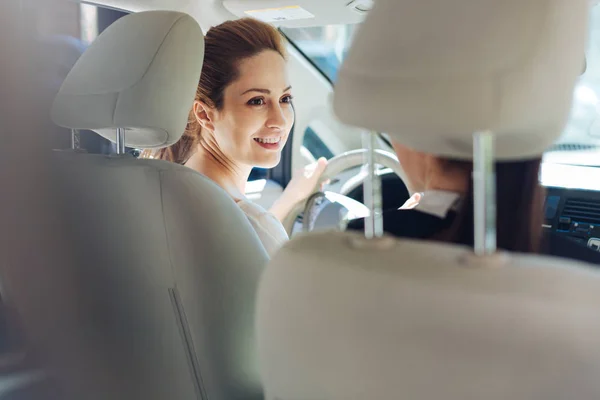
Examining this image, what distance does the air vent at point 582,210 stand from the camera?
244 centimetres

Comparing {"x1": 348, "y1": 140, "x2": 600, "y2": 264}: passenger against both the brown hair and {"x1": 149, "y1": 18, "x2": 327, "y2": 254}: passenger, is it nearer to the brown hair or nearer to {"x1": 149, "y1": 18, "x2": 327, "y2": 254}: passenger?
{"x1": 149, "y1": 18, "x2": 327, "y2": 254}: passenger

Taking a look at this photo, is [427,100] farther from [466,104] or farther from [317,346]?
[317,346]

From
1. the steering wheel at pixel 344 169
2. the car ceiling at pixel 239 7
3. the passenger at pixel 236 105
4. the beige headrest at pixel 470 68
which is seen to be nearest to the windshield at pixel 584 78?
the car ceiling at pixel 239 7

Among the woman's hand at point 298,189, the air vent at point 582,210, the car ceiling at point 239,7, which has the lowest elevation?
the air vent at point 582,210

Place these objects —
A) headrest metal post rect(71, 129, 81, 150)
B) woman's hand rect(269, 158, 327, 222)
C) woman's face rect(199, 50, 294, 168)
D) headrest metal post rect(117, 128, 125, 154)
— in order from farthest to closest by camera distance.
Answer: woman's hand rect(269, 158, 327, 222) < woman's face rect(199, 50, 294, 168) < headrest metal post rect(71, 129, 81, 150) < headrest metal post rect(117, 128, 125, 154)

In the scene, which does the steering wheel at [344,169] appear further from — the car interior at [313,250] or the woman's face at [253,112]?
the woman's face at [253,112]

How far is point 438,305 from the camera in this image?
81cm

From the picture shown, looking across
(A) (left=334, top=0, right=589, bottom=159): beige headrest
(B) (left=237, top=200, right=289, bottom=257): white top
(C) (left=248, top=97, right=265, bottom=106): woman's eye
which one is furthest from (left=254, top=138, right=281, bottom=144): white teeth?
(A) (left=334, top=0, right=589, bottom=159): beige headrest

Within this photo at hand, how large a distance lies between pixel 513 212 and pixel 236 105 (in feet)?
4.41

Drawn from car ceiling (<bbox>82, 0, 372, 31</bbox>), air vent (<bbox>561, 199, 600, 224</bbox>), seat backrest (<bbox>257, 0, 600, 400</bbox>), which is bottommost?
air vent (<bbox>561, 199, 600, 224</bbox>)

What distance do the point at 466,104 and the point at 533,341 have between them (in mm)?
295

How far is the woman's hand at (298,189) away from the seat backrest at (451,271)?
179cm

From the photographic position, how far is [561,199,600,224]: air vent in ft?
8.00

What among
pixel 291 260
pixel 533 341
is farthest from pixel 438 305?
pixel 291 260
